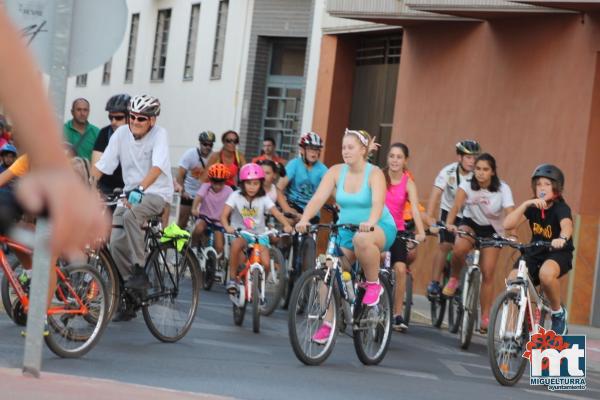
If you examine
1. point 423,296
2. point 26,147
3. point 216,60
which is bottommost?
point 423,296

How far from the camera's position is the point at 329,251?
417 inches

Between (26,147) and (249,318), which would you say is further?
(249,318)

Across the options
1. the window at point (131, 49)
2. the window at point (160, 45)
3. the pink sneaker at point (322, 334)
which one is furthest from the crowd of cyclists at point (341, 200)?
the window at point (131, 49)

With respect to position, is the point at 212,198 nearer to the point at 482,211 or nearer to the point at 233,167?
the point at 233,167

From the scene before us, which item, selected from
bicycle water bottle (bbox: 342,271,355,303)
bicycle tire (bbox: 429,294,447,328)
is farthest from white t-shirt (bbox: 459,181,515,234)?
bicycle water bottle (bbox: 342,271,355,303)

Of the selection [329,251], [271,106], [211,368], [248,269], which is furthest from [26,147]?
[271,106]

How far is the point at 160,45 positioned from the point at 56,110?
30.5 meters

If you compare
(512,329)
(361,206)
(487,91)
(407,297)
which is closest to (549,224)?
(512,329)

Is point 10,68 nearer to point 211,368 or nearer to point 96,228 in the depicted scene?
point 96,228

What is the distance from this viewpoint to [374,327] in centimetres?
1086

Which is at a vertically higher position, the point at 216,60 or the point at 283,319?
the point at 216,60

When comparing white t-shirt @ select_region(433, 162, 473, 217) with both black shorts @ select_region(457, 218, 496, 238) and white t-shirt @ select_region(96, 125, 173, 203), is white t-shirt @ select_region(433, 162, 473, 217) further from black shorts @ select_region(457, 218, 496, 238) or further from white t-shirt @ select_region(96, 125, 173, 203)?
white t-shirt @ select_region(96, 125, 173, 203)

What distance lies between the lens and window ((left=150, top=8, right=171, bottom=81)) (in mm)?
37812

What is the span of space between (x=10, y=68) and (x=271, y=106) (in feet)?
98.0
